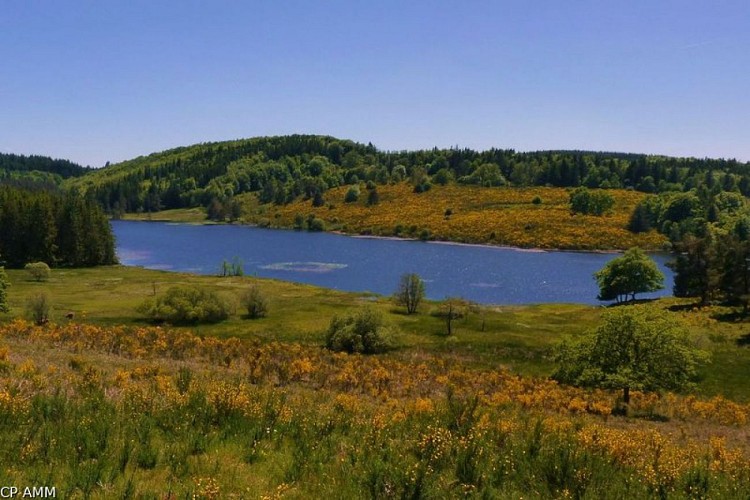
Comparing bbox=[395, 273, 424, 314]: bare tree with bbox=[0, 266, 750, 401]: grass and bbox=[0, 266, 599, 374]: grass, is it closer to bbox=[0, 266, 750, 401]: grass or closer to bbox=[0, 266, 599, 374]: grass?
bbox=[0, 266, 599, 374]: grass

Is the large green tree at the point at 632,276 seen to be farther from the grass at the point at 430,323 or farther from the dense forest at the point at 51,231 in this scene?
the dense forest at the point at 51,231

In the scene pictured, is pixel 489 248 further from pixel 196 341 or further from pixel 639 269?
pixel 196 341

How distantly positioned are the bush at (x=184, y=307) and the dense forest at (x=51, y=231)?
7841 centimetres

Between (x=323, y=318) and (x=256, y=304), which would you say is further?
(x=256, y=304)

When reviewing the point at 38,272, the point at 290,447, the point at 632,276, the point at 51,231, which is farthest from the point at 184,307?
the point at 51,231

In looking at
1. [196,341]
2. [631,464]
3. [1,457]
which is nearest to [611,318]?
[631,464]

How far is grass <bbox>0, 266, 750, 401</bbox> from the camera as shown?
5069 centimetres

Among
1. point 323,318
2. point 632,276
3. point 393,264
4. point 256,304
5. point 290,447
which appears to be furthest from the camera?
point 393,264

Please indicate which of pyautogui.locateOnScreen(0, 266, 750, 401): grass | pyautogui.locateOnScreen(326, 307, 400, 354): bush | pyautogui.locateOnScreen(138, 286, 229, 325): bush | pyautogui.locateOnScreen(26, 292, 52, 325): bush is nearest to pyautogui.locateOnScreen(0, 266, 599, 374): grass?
pyautogui.locateOnScreen(0, 266, 750, 401): grass

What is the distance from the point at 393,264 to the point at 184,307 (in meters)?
83.6

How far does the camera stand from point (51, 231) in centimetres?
12875

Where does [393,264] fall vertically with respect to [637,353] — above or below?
below

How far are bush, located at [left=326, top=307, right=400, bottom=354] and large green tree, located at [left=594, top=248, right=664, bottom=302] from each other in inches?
2191

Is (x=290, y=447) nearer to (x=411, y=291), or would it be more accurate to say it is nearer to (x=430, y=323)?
(x=430, y=323)
